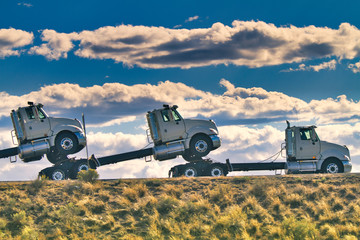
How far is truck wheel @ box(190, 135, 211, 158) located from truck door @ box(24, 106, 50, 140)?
8470 mm

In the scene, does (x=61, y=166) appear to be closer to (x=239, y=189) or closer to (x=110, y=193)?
(x=110, y=193)

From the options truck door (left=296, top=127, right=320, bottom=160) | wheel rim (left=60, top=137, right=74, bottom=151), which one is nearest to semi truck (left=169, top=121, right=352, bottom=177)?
truck door (left=296, top=127, right=320, bottom=160)

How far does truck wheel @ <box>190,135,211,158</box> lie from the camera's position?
27531 millimetres

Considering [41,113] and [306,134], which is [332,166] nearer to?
[306,134]

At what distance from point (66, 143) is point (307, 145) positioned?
1425 centimetres

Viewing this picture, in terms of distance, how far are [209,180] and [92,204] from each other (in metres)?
6.05

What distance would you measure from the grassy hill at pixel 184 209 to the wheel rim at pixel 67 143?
4.83 m

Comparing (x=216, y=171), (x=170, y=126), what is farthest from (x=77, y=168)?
(x=216, y=171)

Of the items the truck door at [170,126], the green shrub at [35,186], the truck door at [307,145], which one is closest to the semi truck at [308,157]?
the truck door at [307,145]

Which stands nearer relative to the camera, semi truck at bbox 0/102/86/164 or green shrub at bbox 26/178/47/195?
green shrub at bbox 26/178/47/195

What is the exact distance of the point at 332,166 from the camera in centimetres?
2834

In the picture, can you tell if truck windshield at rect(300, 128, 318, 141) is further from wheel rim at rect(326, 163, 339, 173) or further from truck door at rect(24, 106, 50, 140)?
truck door at rect(24, 106, 50, 140)

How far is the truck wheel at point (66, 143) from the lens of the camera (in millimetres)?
28103

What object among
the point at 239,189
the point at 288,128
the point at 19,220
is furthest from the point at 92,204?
the point at 288,128
